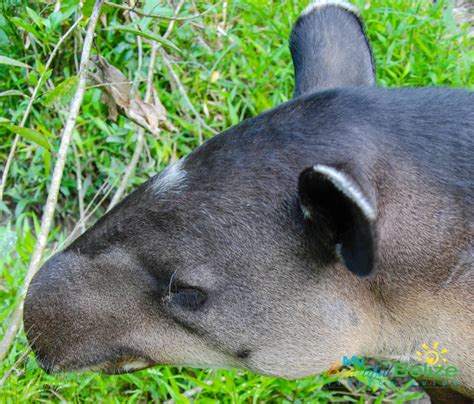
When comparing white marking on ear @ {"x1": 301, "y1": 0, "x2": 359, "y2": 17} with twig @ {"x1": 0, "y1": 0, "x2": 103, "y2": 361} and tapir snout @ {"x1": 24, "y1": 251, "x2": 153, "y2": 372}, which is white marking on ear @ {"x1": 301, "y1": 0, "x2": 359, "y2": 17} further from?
tapir snout @ {"x1": 24, "y1": 251, "x2": 153, "y2": 372}

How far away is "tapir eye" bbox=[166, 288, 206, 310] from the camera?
7.95ft

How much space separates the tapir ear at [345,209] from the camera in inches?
78.5

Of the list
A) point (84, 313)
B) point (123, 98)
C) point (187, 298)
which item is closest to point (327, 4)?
point (123, 98)

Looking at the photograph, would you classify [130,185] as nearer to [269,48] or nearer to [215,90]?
[215,90]

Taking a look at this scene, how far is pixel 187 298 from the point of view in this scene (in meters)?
2.44

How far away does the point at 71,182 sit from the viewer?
4781 millimetres

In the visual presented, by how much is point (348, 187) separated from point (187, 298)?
2.48 ft

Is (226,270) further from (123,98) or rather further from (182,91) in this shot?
(182,91)

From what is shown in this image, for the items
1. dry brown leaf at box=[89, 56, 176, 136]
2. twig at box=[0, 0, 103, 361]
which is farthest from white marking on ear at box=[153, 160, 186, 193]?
dry brown leaf at box=[89, 56, 176, 136]

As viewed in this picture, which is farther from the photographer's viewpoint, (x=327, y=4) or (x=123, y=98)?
(x=123, y=98)

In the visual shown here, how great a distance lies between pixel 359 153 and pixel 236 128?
441mm

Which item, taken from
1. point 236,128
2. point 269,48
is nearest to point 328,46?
point 236,128

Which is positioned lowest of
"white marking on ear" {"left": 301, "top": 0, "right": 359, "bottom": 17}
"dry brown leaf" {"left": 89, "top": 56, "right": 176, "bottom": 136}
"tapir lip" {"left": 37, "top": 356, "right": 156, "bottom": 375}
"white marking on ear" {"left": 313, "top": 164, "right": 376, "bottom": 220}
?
"tapir lip" {"left": 37, "top": 356, "right": 156, "bottom": 375}

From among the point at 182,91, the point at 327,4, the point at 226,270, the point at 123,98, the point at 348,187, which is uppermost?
the point at 327,4
